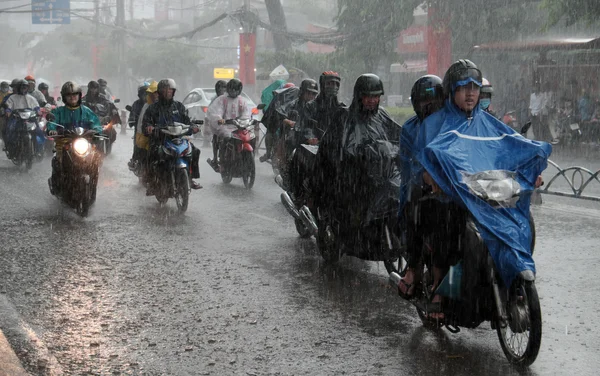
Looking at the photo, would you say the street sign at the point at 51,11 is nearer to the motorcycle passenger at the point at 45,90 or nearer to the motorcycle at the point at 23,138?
the motorcycle passenger at the point at 45,90

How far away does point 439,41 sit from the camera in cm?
2708

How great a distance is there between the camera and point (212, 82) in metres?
59.4

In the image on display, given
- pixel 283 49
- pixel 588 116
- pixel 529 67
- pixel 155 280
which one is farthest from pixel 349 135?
pixel 283 49

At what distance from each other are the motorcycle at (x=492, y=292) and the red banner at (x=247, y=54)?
30.1 m

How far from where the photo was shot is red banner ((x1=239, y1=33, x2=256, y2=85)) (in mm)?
34812

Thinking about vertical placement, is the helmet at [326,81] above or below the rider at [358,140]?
above

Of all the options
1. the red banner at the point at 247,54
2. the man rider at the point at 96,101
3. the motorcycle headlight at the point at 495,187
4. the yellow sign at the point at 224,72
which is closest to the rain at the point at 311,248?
the motorcycle headlight at the point at 495,187

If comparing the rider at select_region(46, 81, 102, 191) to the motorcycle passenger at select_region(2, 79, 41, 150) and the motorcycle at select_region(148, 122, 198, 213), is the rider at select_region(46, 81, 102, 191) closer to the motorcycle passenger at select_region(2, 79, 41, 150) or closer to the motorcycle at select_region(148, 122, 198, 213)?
the motorcycle at select_region(148, 122, 198, 213)

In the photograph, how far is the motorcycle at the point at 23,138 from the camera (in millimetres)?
16938

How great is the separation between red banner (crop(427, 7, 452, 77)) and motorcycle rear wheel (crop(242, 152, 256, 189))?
14.0 m

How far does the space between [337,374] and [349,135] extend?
278 centimetres

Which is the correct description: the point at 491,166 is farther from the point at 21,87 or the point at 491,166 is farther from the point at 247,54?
the point at 247,54

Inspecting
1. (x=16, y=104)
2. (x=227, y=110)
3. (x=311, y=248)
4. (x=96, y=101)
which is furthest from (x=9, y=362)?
(x=96, y=101)

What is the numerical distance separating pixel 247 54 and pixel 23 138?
18.9m
